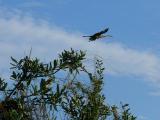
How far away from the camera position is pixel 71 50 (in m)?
6.41

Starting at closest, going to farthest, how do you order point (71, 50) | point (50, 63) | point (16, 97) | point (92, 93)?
1. point (16, 97)
2. point (50, 63)
3. point (71, 50)
4. point (92, 93)

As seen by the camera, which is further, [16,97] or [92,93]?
[92,93]

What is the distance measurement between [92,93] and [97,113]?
0.57 m

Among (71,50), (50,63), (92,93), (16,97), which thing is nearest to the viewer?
(16,97)

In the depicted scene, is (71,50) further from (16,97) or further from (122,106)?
(122,106)

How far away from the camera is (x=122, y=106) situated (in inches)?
328

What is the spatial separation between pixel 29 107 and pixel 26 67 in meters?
0.57

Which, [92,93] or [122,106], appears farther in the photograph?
→ [122,106]

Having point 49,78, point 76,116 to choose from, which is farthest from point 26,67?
point 76,116

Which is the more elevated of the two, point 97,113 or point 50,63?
point 50,63

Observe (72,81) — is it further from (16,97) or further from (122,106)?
(122,106)

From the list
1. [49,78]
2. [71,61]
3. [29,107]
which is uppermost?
[71,61]

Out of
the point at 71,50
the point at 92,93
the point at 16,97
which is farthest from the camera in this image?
the point at 92,93

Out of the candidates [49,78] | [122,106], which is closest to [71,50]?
[49,78]
